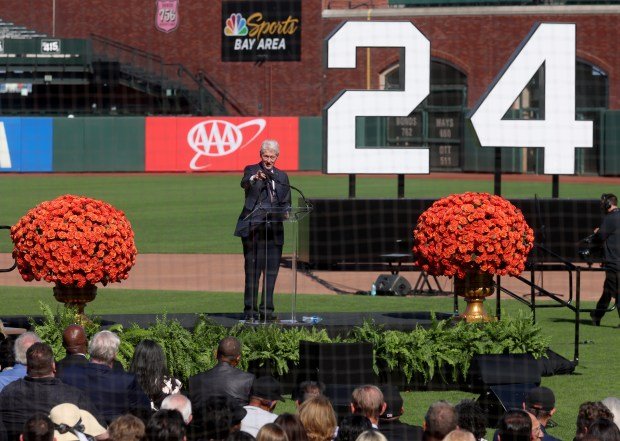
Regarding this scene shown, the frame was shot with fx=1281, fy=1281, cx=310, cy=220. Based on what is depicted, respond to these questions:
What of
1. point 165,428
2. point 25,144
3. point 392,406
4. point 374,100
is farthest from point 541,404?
point 25,144

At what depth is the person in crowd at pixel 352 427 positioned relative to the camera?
21.6 feet

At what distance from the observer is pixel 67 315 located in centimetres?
1103

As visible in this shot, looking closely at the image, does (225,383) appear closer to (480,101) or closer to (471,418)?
(471,418)

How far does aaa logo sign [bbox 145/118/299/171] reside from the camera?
43031mm

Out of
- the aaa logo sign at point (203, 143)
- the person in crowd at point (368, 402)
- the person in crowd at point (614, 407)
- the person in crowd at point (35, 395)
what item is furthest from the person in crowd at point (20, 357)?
the aaa logo sign at point (203, 143)

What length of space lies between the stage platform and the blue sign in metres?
29.6

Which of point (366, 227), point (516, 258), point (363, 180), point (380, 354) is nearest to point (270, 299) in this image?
point (380, 354)

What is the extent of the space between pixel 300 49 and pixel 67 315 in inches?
1629

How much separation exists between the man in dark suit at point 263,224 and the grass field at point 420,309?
1.60 metres

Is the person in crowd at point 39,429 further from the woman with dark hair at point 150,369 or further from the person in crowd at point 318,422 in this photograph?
the woman with dark hair at point 150,369

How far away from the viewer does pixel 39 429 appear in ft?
19.8

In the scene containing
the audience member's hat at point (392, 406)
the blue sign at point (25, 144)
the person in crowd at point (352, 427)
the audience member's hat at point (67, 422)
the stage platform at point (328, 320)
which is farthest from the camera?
the blue sign at point (25, 144)

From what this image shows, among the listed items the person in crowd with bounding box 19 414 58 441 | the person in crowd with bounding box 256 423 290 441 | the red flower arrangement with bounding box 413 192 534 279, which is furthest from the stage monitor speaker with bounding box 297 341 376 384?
the person in crowd with bounding box 19 414 58 441

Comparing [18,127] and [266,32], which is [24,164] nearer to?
[18,127]
